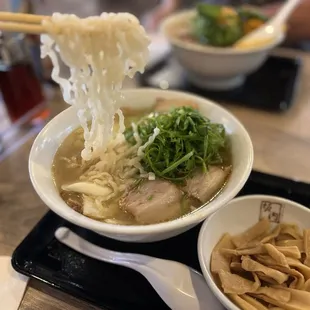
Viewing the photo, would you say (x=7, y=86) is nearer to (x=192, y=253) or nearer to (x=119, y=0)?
(x=192, y=253)

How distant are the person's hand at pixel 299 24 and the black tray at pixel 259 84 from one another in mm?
293

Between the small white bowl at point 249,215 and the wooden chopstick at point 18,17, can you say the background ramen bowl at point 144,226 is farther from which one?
the wooden chopstick at point 18,17

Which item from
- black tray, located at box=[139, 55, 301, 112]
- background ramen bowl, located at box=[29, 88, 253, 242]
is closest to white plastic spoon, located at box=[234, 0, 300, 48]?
black tray, located at box=[139, 55, 301, 112]

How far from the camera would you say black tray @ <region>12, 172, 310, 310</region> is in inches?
35.5

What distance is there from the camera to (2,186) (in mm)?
1256

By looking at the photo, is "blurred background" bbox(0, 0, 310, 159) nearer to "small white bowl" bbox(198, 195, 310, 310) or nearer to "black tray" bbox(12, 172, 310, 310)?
"black tray" bbox(12, 172, 310, 310)

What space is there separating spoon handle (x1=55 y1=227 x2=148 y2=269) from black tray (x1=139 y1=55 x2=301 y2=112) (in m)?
0.83

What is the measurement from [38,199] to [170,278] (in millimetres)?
A: 495

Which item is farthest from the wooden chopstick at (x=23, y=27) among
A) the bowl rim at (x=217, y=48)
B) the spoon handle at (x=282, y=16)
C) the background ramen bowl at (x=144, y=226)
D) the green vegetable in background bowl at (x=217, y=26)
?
the spoon handle at (x=282, y=16)

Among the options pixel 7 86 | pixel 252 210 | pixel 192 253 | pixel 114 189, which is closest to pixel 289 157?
pixel 252 210

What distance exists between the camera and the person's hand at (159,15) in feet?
7.00

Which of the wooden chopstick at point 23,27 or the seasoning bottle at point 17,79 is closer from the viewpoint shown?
the wooden chopstick at point 23,27

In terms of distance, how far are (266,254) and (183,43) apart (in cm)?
91

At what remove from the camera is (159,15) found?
2199 mm
